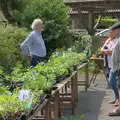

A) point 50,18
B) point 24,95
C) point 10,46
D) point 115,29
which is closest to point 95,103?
point 115,29

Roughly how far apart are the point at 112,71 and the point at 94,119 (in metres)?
0.86

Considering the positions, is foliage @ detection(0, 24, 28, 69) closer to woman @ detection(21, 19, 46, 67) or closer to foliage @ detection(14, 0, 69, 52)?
woman @ detection(21, 19, 46, 67)

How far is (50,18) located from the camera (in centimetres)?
1305

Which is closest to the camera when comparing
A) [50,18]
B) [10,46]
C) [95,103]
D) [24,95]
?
[24,95]

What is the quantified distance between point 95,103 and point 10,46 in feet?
8.04

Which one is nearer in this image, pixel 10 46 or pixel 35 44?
pixel 35 44

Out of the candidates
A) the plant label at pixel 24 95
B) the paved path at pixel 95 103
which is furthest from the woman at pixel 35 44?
the plant label at pixel 24 95

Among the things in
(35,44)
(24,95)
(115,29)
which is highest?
(115,29)

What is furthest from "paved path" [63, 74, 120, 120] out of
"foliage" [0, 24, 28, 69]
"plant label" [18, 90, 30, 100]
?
"plant label" [18, 90, 30, 100]

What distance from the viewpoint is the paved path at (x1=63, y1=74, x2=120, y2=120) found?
22.0 feet

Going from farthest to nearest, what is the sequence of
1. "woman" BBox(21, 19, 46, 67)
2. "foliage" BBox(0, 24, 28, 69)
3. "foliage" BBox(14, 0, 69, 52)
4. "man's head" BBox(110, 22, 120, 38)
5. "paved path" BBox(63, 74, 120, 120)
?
"foliage" BBox(14, 0, 69, 52)
"foliage" BBox(0, 24, 28, 69)
"woman" BBox(21, 19, 46, 67)
"man's head" BBox(110, 22, 120, 38)
"paved path" BBox(63, 74, 120, 120)

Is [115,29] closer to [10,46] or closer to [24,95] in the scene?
[10,46]

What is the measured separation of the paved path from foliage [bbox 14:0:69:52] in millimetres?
3030

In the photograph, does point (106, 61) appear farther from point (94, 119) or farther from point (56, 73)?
point (56, 73)
